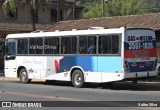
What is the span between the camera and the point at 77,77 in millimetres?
23125

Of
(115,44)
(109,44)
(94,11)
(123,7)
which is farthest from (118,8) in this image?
(115,44)

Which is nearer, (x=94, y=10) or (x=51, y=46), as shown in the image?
(x=51, y=46)

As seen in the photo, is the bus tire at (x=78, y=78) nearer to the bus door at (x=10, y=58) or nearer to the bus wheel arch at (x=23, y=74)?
the bus wheel arch at (x=23, y=74)

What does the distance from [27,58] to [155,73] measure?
789cm

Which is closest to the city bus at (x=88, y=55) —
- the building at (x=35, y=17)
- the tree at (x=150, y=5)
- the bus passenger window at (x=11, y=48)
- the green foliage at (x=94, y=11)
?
the bus passenger window at (x=11, y=48)

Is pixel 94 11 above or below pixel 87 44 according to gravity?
above

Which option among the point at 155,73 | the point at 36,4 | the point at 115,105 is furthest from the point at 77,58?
the point at 36,4

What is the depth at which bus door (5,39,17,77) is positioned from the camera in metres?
27.2

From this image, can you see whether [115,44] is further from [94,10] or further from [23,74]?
[94,10]

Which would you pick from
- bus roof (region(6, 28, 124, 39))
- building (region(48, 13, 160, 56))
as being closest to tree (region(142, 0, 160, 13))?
building (region(48, 13, 160, 56))

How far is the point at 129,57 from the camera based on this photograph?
21078 mm

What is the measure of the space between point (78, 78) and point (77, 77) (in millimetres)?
74

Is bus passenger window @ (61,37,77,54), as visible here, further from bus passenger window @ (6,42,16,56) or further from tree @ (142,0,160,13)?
tree @ (142,0,160,13)

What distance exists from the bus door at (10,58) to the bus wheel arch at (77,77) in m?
5.26
